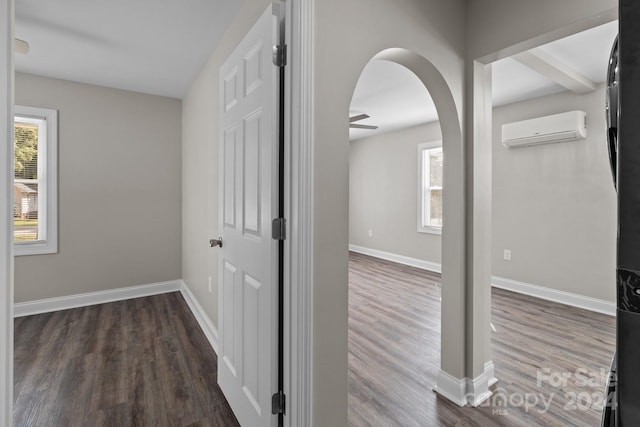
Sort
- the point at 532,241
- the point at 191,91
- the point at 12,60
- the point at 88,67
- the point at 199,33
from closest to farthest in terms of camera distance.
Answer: the point at 12,60
the point at 199,33
the point at 88,67
the point at 191,91
the point at 532,241

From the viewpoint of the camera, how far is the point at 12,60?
849 millimetres

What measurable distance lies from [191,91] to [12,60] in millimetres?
2997

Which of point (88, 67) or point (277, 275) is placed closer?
point (277, 275)

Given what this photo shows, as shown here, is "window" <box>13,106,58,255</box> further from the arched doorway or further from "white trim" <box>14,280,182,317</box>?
the arched doorway

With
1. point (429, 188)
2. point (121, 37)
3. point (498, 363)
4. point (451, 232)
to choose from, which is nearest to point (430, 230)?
point (429, 188)

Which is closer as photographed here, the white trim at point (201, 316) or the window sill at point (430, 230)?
the white trim at point (201, 316)

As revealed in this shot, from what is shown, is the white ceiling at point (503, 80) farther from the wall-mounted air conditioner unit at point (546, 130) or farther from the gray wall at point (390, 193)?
the gray wall at point (390, 193)

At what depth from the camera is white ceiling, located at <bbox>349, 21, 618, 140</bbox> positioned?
2588mm

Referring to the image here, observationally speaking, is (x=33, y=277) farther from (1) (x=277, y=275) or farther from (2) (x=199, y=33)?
(1) (x=277, y=275)

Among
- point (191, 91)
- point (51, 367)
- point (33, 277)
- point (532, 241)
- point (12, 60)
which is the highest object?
point (191, 91)

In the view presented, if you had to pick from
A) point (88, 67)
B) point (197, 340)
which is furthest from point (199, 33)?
point (197, 340)

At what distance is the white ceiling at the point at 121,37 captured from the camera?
2.22 metres

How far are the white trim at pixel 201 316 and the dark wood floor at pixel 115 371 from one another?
0.18 feet

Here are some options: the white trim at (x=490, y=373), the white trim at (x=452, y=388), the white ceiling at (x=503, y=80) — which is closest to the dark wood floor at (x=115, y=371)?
the white trim at (x=452, y=388)
